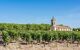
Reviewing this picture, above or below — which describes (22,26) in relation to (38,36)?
above

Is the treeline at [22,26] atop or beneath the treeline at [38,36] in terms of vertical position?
atop

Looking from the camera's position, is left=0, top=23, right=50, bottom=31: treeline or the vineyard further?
left=0, top=23, right=50, bottom=31: treeline

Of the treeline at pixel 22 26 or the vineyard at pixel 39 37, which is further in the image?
the treeline at pixel 22 26

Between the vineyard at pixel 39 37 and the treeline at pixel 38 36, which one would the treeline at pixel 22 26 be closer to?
the vineyard at pixel 39 37

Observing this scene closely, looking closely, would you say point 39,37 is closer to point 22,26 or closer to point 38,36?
point 38,36

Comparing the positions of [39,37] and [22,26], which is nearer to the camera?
[39,37]

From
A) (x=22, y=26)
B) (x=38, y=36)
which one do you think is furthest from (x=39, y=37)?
(x=22, y=26)

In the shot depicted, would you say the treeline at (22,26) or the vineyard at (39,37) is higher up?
the treeline at (22,26)

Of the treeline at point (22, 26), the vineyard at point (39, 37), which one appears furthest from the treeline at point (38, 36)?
the treeline at point (22, 26)

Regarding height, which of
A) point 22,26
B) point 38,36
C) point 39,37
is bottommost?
point 39,37

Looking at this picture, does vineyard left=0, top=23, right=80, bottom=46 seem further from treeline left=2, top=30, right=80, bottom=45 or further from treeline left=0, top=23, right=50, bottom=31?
treeline left=0, top=23, right=50, bottom=31

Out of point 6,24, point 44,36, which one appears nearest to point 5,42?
point 44,36

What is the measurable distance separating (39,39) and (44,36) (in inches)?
40.0

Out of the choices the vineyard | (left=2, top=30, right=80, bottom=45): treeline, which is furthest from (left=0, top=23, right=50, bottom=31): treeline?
(left=2, top=30, right=80, bottom=45): treeline
